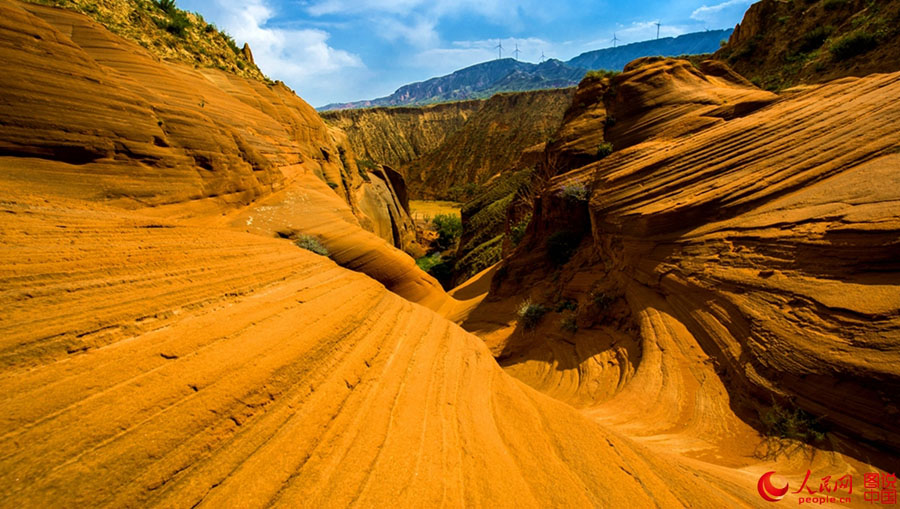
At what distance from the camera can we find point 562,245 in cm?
1042

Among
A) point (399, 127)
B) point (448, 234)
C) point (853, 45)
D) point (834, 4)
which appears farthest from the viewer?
point (399, 127)

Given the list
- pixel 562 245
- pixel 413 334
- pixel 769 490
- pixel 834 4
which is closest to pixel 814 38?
pixel 834 4

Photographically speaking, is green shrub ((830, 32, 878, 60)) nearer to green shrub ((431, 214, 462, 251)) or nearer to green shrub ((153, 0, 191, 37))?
green shrub ((431, 214, 462, 251))

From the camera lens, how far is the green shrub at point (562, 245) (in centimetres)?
1025

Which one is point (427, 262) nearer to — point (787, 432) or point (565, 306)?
point (565, 306)

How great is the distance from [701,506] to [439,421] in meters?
2.05

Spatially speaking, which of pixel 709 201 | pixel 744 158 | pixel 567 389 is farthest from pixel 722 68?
pixel 567 389

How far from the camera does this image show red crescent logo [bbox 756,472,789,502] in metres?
2.59

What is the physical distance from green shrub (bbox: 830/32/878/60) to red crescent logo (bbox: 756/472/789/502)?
2142cm

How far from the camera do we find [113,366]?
2213 millimetres

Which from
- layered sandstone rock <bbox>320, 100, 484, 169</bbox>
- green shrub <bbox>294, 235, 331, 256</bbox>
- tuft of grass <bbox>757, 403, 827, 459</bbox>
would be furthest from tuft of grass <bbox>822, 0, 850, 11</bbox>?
layered sandstone rock <bbox>320, 100, 484, 169</bbox>

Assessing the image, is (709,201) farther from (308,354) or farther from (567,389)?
(308,354)

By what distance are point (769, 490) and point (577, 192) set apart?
319 inches

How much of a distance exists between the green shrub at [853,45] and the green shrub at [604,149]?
1409cm
